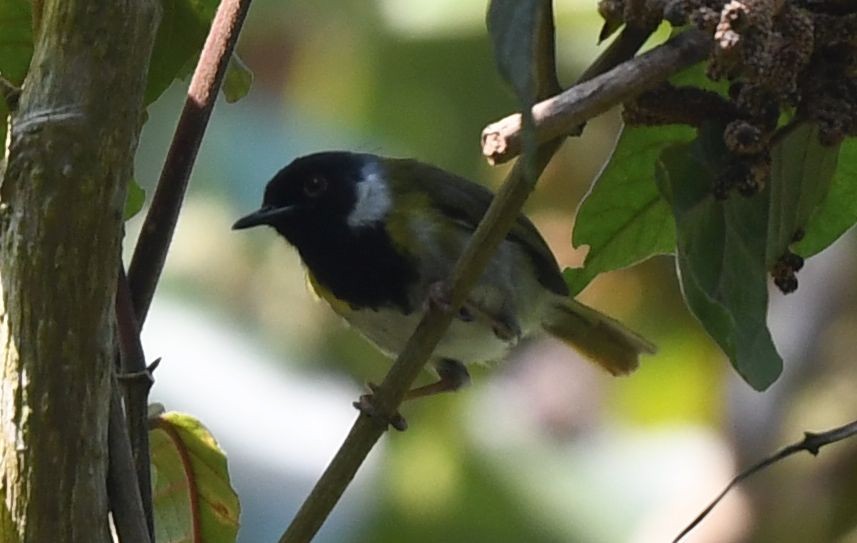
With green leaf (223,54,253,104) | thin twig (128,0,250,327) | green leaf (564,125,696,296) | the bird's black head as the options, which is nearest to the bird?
the bird's black head

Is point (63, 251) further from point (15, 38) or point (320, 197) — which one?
point (320, 197)

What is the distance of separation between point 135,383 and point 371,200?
116cm

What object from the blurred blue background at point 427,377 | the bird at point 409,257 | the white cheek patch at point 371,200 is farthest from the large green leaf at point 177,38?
the blurred blue background at point 427,377

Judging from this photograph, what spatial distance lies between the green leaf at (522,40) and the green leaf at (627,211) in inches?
8.8

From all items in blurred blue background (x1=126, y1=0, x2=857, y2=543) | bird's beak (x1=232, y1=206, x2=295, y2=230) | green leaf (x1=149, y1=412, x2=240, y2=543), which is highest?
green leaf (x1=149, y1=412, x2=240, y2=543)

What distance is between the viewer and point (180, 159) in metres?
0.86

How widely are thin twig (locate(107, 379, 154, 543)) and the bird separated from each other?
958 millimetres

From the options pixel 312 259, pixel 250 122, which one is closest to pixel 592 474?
pixel 250 122

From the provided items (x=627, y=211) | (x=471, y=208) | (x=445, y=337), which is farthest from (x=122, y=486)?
(x=471, y=208)

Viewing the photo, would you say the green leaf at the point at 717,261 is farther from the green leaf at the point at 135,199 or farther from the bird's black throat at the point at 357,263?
the bird's black throat at the point at 357,263

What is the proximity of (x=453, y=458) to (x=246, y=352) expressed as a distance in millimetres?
499

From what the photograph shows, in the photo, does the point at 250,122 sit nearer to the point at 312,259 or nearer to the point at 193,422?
the point at 312,259

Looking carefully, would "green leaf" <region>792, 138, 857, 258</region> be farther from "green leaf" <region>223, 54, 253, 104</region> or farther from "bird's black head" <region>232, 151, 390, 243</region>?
"bird's black head" <region>232, 151, 390, 243</region>

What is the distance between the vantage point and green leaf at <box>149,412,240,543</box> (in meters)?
0.97
